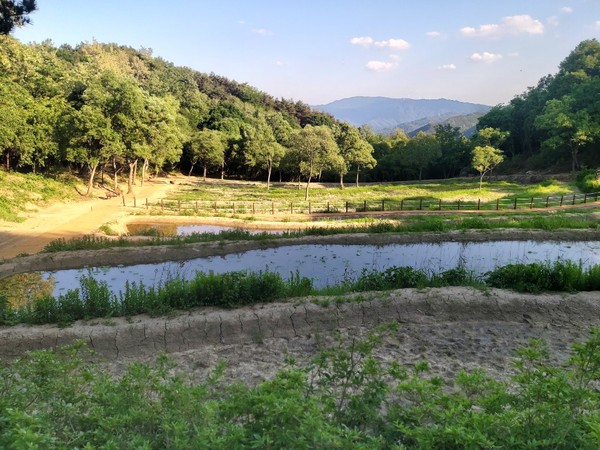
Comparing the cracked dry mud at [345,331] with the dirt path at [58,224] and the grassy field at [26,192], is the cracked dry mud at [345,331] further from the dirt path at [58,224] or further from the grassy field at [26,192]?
the grassy field at [26,192]

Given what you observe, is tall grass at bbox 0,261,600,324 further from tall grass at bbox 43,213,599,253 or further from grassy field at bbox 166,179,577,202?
grassy field at bbox 166,179,577,202

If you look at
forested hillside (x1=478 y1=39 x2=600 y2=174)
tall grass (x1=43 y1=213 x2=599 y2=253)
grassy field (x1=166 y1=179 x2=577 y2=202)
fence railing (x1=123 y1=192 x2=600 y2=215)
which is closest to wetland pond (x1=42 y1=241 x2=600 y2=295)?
tall grass (x1=43 y1=213 x2=599 y2=253)

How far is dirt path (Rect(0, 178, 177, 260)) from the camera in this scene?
17.7 m

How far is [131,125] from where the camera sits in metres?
33.2

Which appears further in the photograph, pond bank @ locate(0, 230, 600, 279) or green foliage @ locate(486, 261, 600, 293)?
pond bank @ locate(0, 230, 600, 279)

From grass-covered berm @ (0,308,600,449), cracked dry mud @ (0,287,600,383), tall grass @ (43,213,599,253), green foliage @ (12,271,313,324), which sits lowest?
cracked dry mud @ (0,287,600,383)

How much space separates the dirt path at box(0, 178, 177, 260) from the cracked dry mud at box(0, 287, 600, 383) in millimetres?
10358

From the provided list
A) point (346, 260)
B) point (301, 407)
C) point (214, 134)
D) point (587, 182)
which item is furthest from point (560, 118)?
point (301, 407)

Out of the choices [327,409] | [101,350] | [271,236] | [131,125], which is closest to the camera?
[327,409]

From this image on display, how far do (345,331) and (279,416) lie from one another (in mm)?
6471

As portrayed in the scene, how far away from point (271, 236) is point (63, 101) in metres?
28.4

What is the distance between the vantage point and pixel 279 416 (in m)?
3.03

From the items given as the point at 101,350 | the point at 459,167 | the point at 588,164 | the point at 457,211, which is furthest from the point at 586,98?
the point at 101,350

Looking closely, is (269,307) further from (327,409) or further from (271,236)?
(271,236)
